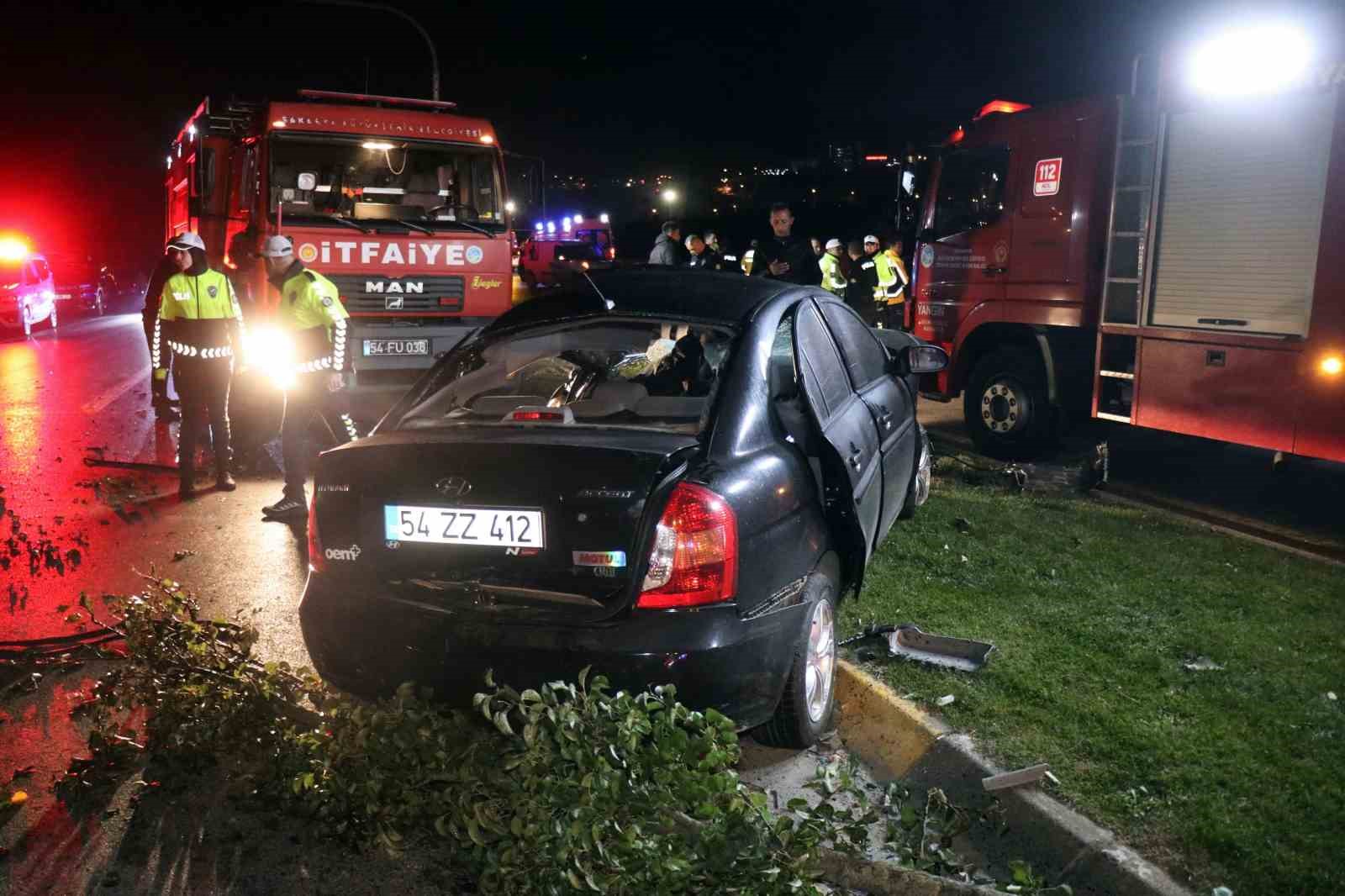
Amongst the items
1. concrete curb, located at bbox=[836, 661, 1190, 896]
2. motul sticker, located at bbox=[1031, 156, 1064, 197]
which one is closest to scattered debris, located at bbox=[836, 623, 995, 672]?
concrete curb, located at bbox=[836, 661, 1190, 896]

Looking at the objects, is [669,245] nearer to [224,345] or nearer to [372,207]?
[372,207]

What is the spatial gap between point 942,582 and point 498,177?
292 inches

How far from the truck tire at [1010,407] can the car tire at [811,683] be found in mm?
5485

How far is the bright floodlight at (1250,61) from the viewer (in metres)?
6.98

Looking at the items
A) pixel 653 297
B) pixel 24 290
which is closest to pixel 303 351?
pixel 653 297

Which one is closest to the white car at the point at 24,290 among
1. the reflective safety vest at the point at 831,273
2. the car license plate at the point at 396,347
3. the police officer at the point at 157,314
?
the police officer at the point at 157,314

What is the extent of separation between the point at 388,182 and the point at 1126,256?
265 inches

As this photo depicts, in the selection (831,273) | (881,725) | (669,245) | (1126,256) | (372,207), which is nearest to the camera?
(881,725)

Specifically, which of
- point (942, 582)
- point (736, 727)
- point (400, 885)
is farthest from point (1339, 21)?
point (400, 885)

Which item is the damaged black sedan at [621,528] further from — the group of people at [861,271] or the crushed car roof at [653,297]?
the group of people at [861,271]

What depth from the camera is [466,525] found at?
3445mm

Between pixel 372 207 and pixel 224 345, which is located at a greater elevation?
pixel 372 207

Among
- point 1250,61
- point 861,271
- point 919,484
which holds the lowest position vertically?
point 919,484

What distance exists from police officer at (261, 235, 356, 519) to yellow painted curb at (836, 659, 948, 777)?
4094 millimetres
